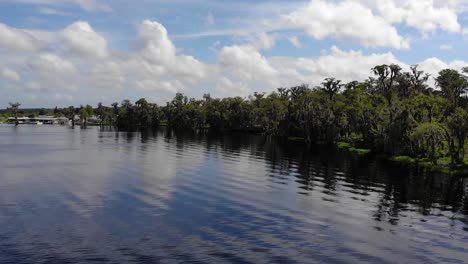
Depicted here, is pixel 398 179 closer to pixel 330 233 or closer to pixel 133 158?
pixel 330 233

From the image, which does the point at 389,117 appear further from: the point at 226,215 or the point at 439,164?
the point at 226,215

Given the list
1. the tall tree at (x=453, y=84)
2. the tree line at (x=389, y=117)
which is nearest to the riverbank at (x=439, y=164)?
the tree line at (x=389, y=117)

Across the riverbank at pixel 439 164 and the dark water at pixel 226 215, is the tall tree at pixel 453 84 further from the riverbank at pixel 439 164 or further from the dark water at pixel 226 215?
the dark water at pixel 226 215

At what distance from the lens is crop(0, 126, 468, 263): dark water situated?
29391 millimetres

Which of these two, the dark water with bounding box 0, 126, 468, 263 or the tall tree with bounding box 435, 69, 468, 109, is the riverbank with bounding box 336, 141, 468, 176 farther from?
the tall tree with bounding box 435, 69, 468, 109

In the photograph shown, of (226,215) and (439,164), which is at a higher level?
(439,164)

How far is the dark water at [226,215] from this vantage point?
96.4ft

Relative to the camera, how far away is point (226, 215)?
39.4 meters

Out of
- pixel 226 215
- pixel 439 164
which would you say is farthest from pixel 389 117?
pixel 226 215

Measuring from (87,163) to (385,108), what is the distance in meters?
73.1

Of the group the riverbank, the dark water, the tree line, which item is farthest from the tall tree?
the dark water

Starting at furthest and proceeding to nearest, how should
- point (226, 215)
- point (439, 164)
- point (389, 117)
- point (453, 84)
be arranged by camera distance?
point (453, 84)
point (389, 117)
point (439, 164)
point (226, 215)

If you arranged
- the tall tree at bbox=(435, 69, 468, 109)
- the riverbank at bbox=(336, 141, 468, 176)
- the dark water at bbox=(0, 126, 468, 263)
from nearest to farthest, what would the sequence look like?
the dark water at bbox=(0, 126, 468, 263) → the riverbank at bbox=(336, 141, 468, 176) → the tall tree at bbox=(435, 69, 468, 109)

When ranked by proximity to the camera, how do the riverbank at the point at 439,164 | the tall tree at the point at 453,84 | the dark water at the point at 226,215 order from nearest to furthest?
the dark water at the point at 226,215 → the riverbank at the point at 439,164 → the tall tree at the point at 453,84
